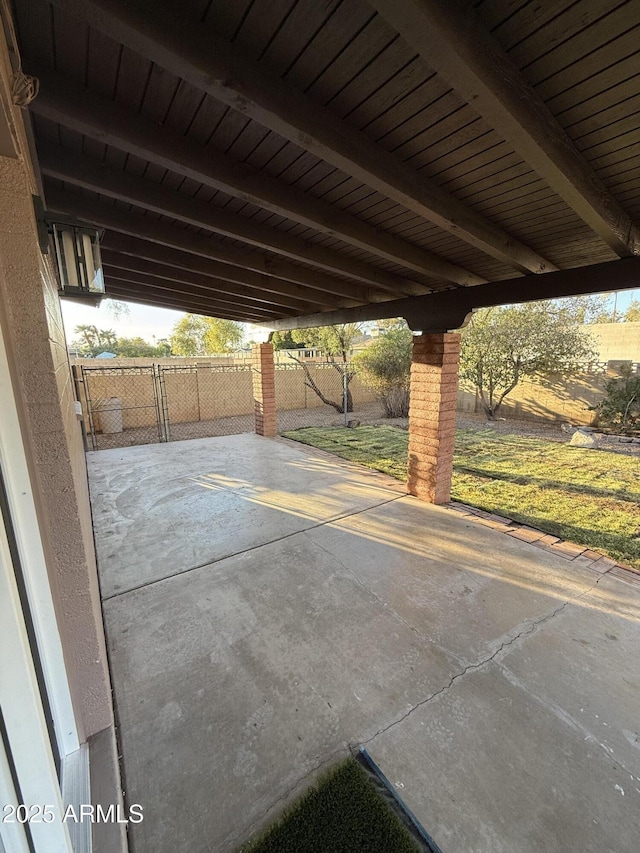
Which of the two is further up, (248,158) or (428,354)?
(248,158)

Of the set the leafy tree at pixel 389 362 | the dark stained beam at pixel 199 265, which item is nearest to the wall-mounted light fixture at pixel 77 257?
the dark stained beam at pixel 199 265

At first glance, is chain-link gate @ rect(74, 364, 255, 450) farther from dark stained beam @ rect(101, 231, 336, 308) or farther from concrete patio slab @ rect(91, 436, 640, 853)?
concrete patio slab @ rect(91, 436, 640, 853)

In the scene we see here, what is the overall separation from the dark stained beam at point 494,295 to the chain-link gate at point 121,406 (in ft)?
19.2

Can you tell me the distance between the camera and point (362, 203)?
2.24m

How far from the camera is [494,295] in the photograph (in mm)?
3191

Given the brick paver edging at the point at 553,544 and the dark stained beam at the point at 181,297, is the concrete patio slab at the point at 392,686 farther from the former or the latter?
the dark stained beam at the point at 181,297

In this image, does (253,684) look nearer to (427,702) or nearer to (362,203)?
(427,702)

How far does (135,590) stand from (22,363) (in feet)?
6.94

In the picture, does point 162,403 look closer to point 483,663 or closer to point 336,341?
point 336,341

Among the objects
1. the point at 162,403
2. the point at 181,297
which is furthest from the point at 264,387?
the point at 181,297

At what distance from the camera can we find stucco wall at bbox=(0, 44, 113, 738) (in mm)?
1104

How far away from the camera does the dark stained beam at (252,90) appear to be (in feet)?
3.39

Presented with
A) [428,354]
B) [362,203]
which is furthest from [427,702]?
[428,354]

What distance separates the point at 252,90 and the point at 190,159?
64 centimetres
